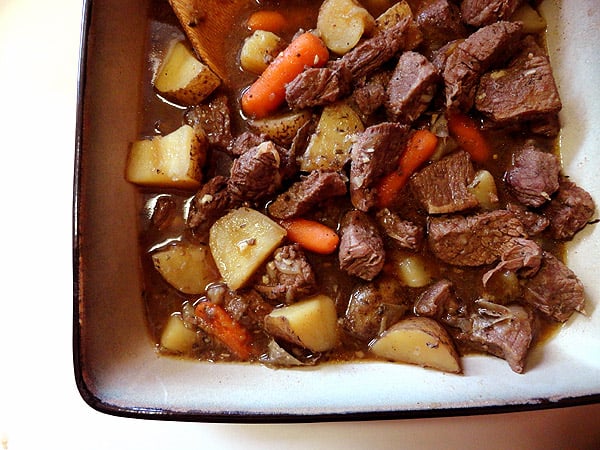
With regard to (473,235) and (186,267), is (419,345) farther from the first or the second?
(186,267)

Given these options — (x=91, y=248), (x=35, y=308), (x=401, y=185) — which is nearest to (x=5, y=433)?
(x=35, y=308)

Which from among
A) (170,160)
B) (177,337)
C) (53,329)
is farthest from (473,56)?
(53,329)

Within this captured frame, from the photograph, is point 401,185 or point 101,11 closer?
point 101,11

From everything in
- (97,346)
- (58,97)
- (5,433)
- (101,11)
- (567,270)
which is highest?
(101,11)

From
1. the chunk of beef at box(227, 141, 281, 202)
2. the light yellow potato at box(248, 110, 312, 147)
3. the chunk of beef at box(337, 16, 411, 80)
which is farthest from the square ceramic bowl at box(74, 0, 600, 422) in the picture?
the chunk of beef at box(337, 16, 411, 80)

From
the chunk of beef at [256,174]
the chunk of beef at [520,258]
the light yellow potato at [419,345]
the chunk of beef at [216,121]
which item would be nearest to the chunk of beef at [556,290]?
the chunk of beef at [520,258]

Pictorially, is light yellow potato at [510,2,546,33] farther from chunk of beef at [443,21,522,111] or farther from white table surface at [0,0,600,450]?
white table surface at [0,0,600,450]

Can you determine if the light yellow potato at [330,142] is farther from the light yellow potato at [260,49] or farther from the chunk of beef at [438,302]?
the chunk of beef at [438,302]

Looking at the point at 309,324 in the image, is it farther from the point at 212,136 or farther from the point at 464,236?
the point at 212,136
